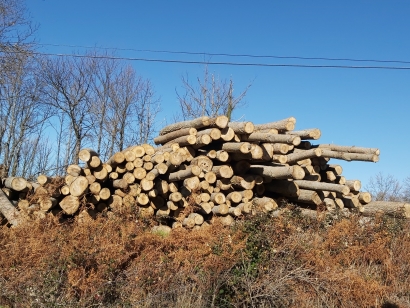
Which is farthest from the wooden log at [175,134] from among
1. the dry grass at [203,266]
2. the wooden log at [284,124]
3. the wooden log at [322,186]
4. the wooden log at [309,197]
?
the wooden log at [309,197]

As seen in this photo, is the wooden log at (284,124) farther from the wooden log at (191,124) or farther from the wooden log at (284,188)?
the wooden log at (191,124)

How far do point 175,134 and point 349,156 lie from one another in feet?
14.4

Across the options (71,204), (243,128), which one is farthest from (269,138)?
(71,204)

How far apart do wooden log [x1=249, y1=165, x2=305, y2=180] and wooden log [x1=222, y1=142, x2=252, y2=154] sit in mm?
694

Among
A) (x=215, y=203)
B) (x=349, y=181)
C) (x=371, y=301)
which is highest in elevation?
(x=349, y=181)

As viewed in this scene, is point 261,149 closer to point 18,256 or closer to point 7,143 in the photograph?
point 18,256

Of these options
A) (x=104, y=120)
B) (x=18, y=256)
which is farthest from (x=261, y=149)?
(x=104, y=120)

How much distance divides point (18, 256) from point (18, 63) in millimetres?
10803

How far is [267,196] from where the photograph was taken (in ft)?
31.8

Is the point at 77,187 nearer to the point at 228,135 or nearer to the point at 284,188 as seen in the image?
the point at 228,135

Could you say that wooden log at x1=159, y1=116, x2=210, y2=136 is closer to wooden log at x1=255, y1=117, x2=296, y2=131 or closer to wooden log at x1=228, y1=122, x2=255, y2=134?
wooden log at x1=228, y1=122, x2=255, y2=134

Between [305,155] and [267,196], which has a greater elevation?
[305,155]

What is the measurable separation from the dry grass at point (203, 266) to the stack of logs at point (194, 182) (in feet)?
3.71

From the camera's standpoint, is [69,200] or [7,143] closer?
[69,200]
